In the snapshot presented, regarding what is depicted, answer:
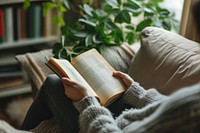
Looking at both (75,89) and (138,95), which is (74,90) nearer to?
(75,89)

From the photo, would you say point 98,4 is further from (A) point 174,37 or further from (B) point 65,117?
(B) point 65,117

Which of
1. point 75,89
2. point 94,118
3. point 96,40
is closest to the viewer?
point 94,118

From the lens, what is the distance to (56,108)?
1.32 m

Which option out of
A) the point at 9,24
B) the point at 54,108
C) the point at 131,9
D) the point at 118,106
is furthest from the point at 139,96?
the point at 9,24

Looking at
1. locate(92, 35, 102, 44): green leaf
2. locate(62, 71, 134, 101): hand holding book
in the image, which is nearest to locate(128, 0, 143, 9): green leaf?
locate(92, 35, 102, 44): green leaf

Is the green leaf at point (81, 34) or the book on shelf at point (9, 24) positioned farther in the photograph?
the book on shelf at point (9, 24)

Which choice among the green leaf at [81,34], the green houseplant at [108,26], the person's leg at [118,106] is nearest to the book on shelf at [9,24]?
the green houseplant at [108,26]

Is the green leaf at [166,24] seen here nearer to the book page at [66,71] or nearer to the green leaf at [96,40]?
the green leaf at [96,40]

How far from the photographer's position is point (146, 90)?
4.37 ft

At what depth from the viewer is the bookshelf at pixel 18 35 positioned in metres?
2.19

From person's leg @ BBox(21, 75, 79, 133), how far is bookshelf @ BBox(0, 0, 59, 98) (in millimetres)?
848

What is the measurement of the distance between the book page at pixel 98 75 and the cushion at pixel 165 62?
0.12 metres

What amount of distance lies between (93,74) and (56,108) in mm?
202

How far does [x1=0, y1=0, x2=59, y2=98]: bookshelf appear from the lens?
7.17ft
